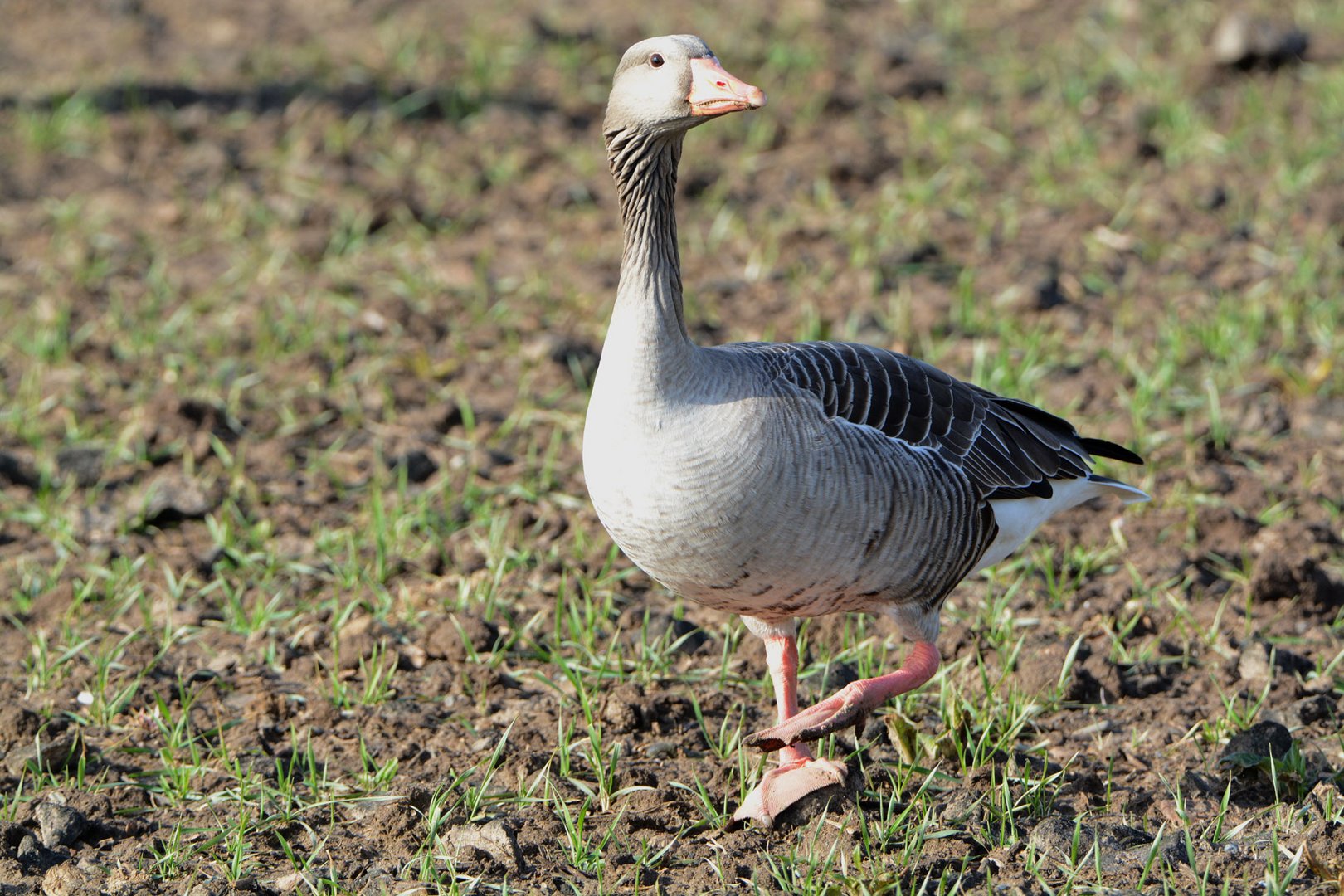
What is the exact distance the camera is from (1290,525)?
6.14 meters

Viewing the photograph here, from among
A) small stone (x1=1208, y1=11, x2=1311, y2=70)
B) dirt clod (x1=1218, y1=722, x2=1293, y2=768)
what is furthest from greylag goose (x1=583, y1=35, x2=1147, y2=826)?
small stone (x1=1208, y1=11, x2=1311, y2=70)

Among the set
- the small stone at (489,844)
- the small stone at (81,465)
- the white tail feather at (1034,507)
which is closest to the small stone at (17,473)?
the small stone at (81,465)

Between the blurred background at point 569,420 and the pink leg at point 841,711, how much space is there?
0.72 ft

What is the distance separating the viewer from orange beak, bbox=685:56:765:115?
405 centimetres

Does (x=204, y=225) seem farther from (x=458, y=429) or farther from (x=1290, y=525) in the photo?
(x=1290, y=525)

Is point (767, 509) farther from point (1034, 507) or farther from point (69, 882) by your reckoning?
point (69, 882)

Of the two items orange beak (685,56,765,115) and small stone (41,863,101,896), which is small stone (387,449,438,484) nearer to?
small stone (41,863,101,896)

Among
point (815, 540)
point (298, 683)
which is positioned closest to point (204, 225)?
point (298, 683)

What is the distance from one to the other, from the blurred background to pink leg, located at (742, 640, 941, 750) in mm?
220

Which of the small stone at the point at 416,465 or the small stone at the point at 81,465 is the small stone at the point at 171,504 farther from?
the small stone at the point at 416,465

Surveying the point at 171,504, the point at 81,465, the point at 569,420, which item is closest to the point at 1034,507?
the point at 569,420

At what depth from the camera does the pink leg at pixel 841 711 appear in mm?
4320

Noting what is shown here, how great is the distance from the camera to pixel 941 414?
492 cm

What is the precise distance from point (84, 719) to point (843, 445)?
2.63 metres
